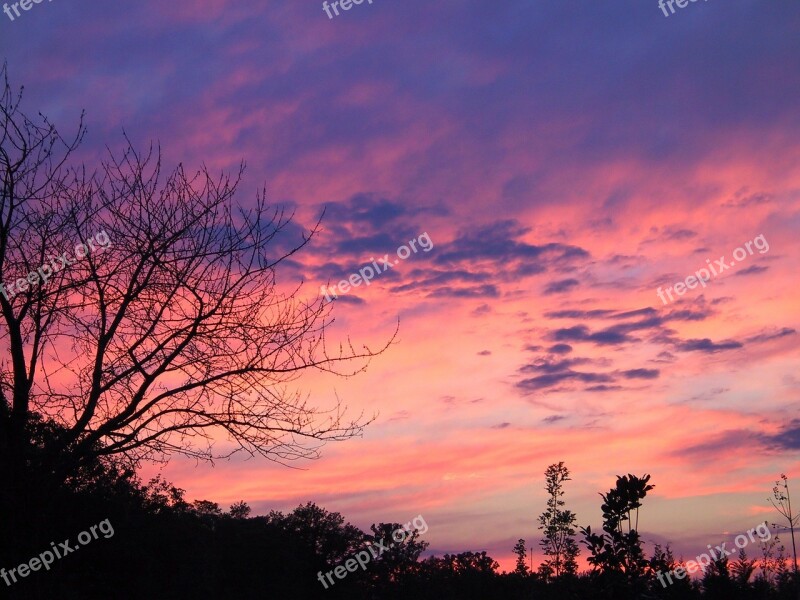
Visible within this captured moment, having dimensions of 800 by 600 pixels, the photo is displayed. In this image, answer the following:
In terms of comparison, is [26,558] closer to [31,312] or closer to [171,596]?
[31,312]

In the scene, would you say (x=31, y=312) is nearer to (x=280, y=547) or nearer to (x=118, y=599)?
(x=118, y=599)

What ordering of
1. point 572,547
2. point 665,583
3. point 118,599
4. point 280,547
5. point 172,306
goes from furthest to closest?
point 280,547 < point 572,547 < point 118,599 < point 665,583 < point 172,306

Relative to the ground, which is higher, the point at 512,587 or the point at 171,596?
the point at 171,596

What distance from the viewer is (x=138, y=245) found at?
916 centimetres

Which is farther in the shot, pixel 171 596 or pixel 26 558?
pixel 171 596

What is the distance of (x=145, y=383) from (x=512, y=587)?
47.1 metres

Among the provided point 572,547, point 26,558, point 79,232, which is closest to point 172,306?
point 79,232

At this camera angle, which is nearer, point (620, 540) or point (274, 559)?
point (620, 540)

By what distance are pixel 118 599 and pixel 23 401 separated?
78.9 feet

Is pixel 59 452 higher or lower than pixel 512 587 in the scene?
higher

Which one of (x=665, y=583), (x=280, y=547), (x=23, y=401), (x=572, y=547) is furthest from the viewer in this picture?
(x=280, y=547)

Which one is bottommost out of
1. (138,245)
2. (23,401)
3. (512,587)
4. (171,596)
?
(512,587)

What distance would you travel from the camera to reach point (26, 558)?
9172 millimetres

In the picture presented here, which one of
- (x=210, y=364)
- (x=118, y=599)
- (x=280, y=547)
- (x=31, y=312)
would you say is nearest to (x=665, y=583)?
(x=210, y=364)
